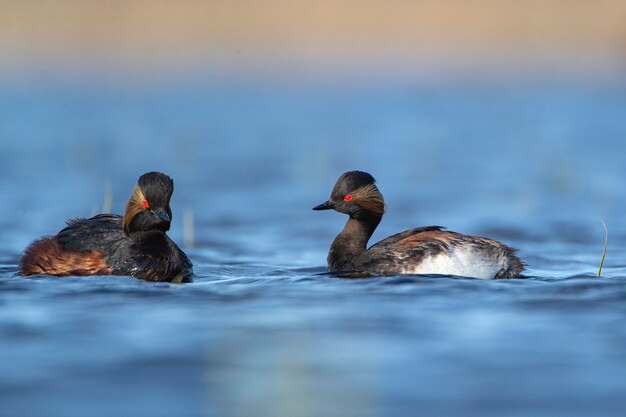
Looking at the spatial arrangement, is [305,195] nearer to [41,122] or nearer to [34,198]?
[34,198]

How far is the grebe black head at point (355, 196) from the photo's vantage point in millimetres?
11172

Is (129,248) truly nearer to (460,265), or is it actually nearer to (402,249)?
(402,249)

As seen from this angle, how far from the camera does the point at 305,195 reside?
635 inches

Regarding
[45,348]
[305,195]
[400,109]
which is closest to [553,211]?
[305,195]

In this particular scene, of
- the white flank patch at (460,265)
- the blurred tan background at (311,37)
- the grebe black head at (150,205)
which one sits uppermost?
the blurred tan background at (311,37)

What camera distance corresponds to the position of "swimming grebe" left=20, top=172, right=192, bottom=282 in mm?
10336

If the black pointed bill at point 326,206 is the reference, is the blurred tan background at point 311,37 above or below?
above

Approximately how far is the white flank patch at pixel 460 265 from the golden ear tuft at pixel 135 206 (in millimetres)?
2149

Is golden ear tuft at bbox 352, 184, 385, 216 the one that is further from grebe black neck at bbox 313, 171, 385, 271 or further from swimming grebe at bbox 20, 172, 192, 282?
swimming grebe at bbox 20, 172, 192, 282

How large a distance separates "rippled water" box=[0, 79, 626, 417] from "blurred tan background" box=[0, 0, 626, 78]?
2.04 metres

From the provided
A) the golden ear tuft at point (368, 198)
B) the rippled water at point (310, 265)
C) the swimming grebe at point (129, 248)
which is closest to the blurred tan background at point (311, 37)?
the rippled water at point (310, 265)

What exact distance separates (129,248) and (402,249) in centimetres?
219

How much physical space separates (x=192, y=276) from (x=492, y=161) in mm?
9164

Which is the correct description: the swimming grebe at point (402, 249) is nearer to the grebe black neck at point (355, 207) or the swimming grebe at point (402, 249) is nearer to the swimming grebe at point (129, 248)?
the grebe black neck at point (355, 207)
